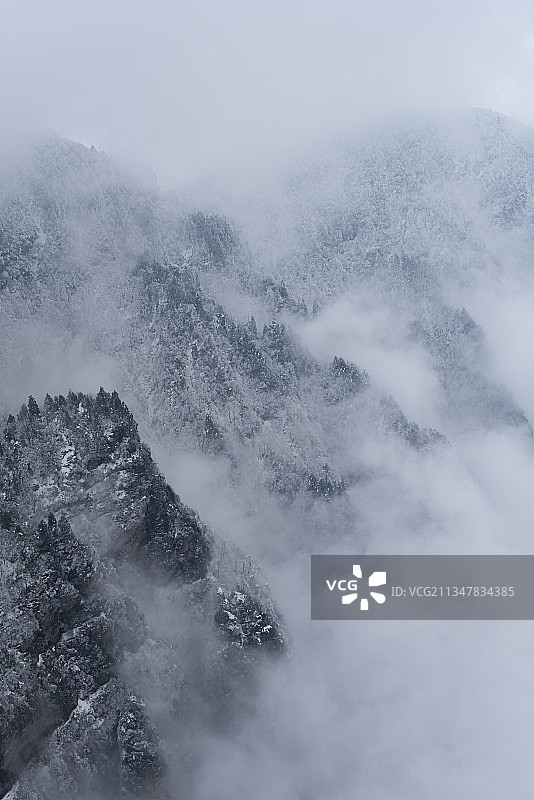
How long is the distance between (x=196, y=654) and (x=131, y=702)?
125 feet

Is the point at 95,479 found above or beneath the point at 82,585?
above

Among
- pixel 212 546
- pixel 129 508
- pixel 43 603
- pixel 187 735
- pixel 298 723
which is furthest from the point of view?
pixel 298 723

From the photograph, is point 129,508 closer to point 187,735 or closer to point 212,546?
point 212,546

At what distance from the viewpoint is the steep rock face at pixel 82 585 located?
120 meters

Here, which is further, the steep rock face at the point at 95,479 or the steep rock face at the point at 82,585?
the steep rock face at the point at 95,479

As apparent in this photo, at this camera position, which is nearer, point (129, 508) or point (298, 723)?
point (129, 508)

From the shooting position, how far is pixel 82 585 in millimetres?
129500

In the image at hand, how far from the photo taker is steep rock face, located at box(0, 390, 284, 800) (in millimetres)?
120000

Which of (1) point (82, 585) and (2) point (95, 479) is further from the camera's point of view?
(2) point (95, 479)

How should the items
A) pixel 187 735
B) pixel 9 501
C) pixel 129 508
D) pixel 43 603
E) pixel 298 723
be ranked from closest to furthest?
pixel 43 603 → pixel 9 501 → pixel 129 508 → pixel 187 735 → pixel 298 723

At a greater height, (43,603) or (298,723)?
(298,723)

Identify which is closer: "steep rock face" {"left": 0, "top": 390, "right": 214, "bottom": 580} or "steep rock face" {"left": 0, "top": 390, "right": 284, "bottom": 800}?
"steep rock face" {"left": 0, "top": 390, "right": 284, "bottom": 800}

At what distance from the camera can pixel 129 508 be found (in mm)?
145000

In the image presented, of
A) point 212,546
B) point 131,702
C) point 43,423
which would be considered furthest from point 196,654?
point 43,423
